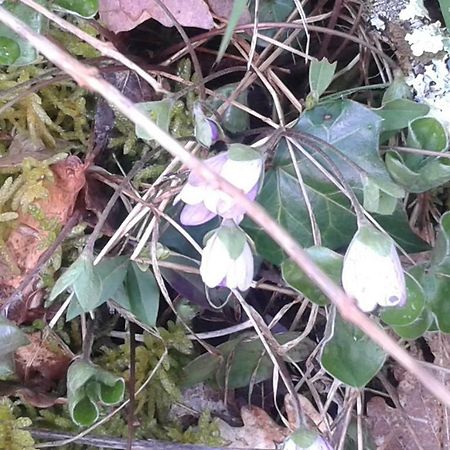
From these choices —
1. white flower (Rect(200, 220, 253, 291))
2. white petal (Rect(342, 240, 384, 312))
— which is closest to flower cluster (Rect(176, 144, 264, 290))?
white flower (Rect(200, 220, 253, 291))

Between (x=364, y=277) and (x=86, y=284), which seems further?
(x=86, y=284)

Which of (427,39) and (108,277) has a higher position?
(427,39)

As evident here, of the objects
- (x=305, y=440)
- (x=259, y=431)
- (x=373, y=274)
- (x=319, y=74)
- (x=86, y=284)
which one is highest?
(x=319, y=74)

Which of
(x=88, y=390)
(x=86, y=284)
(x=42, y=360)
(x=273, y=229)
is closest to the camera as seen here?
(x=273, y=229)

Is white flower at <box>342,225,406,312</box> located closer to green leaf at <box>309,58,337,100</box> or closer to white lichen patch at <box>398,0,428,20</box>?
green leaf at <box>309,58,337,100</box>

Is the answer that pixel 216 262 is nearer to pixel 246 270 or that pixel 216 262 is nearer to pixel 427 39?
pixel 246 270

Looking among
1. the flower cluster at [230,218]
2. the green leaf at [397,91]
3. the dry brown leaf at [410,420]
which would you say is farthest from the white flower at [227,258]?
the dry brown leaf at [410,420]

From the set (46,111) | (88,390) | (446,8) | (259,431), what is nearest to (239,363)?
(259,431)
